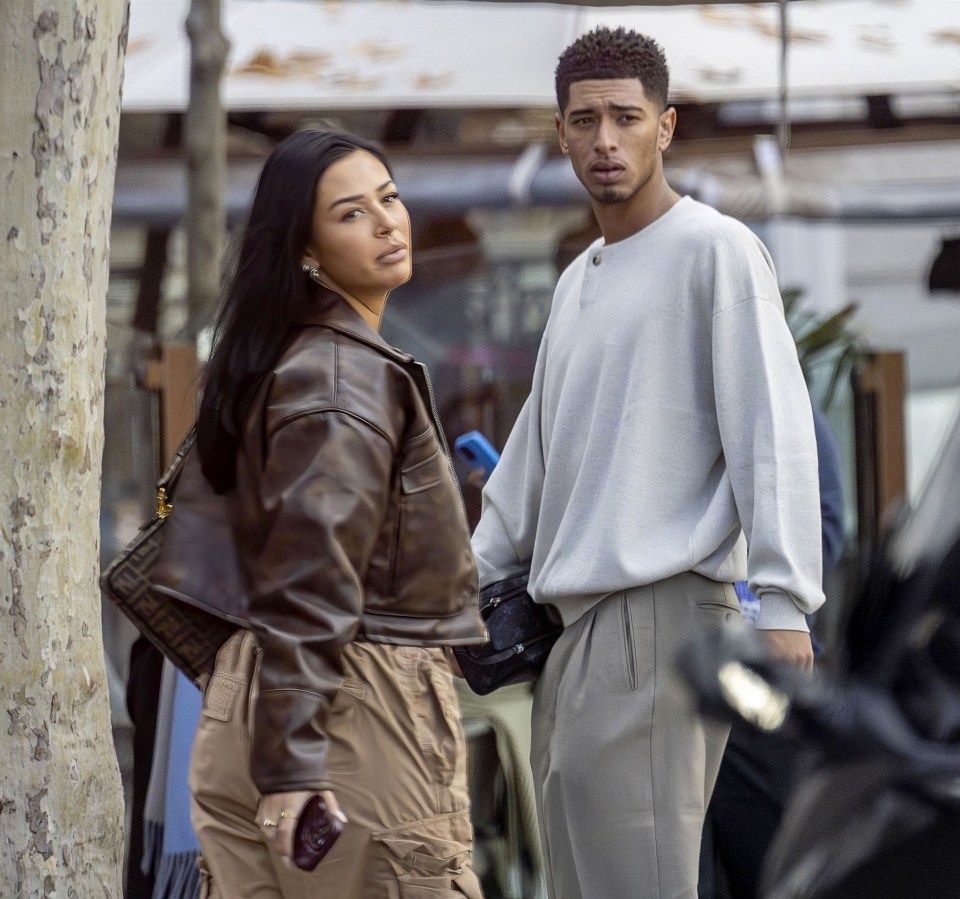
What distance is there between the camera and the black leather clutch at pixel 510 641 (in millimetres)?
2980

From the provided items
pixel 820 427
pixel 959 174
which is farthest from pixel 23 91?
pixel 959 174

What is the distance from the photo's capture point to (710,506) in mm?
2799

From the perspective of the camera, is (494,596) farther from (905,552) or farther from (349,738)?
(905,552)

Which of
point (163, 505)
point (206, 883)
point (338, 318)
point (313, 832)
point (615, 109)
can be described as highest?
point (615, 109)

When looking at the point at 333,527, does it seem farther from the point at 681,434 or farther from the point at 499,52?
Answer: the point at 499,52

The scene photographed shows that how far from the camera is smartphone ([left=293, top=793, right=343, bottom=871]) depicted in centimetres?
211

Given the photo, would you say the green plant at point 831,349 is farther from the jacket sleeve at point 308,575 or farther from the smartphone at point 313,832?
the smartphone at point 313,832

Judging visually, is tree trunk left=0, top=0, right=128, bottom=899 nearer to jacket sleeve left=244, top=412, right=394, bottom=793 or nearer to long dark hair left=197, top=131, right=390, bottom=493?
long dark hair left=197, top=131, right=390, bottom=493

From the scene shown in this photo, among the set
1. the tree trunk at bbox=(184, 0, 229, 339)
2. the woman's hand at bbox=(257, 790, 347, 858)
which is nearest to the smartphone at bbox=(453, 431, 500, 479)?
the woman's hand at bbox=(257, 790, 347, 858)

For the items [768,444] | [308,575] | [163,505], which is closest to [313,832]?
[308,575]

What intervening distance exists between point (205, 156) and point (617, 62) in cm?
327

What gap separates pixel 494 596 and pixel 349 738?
2.81 ft

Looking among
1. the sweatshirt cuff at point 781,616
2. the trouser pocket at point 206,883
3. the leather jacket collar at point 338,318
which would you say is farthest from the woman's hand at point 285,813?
the sweatshirt cuff at point 781,616

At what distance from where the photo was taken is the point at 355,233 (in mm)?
2439
